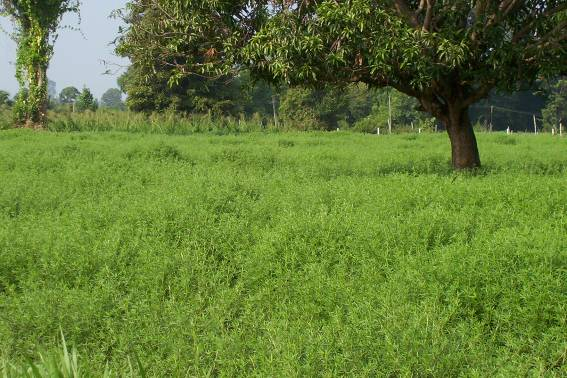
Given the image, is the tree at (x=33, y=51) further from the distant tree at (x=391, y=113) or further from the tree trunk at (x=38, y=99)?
the distant tree at (x=391, y=113)

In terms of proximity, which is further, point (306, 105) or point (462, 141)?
point (306, 105)

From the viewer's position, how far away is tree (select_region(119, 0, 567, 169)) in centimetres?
834

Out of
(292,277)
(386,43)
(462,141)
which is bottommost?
(292,277)

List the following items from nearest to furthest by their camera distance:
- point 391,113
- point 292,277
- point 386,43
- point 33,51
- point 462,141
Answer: point 292,277 < point 386,43 < point 462,141 < point 33,51 < point 391,113

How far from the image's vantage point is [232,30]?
9.47 meters

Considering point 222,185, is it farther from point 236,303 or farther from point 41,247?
point 236,303

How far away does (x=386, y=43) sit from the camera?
818 cm

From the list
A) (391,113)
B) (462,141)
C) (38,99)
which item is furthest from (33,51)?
(391,113)

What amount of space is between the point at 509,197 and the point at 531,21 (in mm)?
3591

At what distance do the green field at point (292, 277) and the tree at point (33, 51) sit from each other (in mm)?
16127

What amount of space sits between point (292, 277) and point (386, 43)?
4.07 meters

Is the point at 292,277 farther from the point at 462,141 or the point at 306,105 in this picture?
the point at 306,105

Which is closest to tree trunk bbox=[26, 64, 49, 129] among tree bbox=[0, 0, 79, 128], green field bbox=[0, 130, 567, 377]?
tree bbox=[0, 0, 79, 128]

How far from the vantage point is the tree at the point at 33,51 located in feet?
76.2
